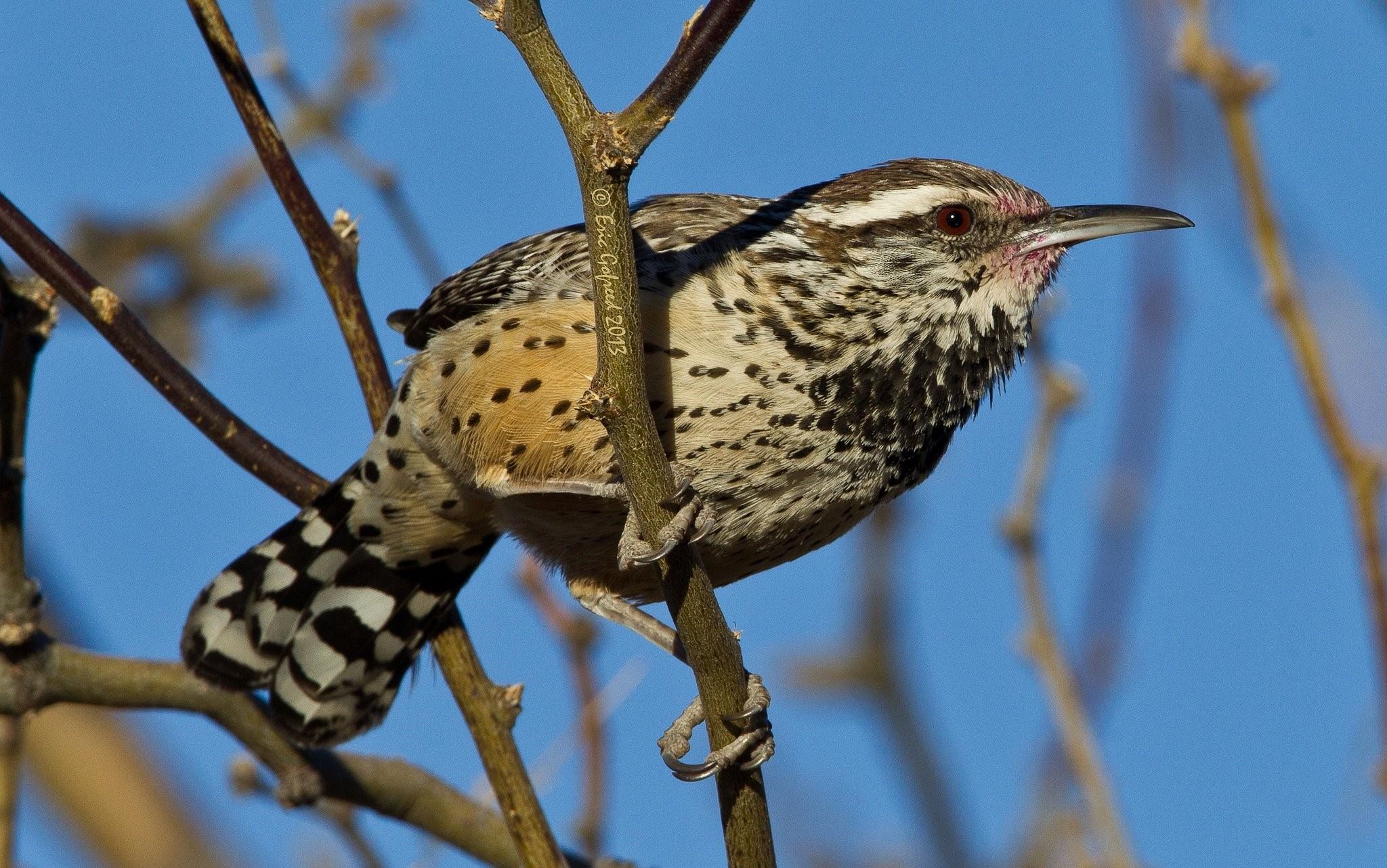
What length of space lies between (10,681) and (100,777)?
139 inches

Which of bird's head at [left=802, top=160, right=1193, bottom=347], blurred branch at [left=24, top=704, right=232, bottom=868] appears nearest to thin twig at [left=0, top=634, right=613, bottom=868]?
bird's head at [left=802, top=160, right=1193, bottom=347]

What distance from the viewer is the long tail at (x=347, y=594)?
12.6ft

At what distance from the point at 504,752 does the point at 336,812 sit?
0.46 m

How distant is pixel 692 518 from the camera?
2.65 m

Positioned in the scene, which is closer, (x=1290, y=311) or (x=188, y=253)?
(x=1290, y=311)

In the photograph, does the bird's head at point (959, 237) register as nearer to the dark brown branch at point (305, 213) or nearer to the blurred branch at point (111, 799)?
the dark brown branch at point (305, 213)

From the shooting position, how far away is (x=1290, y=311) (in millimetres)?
2604

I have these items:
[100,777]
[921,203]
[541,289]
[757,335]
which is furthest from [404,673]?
[100,777]

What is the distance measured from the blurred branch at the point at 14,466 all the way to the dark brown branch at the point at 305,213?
0.50m

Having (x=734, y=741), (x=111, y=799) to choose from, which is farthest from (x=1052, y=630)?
(x=111, y=799)

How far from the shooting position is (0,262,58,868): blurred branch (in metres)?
2.93

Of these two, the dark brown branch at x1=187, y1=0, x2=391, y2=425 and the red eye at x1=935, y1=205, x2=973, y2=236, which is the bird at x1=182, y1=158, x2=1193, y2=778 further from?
the dark brown branch at x1=187, y1=0, x2=391, y2=425

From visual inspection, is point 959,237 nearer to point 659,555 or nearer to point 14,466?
point 659,555

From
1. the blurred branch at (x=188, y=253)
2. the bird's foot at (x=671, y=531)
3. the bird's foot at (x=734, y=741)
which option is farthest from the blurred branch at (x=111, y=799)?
the bird's foot at (x=671, y=531)
